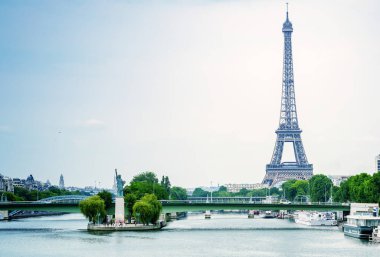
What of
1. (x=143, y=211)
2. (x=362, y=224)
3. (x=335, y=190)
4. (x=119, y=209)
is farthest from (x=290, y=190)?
(x=362, y=224)

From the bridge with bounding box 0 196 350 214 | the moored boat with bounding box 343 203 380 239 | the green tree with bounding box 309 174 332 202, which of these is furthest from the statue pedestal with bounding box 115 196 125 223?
the green tree with bounding box 309 174 332 202

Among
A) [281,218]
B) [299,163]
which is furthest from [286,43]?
[281,218]

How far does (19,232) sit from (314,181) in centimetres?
6415

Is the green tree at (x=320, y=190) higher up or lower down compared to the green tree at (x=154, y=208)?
higher up

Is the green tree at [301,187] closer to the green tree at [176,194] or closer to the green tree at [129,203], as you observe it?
the green tree at [176,194]

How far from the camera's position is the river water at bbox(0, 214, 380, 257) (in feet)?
211

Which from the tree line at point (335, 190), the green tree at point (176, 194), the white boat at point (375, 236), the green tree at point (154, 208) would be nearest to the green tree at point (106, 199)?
the green tree at point (154, 208)

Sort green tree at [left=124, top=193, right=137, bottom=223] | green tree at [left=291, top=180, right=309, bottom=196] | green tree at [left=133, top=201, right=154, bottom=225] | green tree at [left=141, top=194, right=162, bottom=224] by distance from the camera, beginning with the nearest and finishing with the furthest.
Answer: green tree at [left=133, top=201, right=154, bottom=225]
green tree at [left=141, top=194, right=162, bottom=224]
green tree at [left=124, top=193, right=137, bottom=223]
green tree at [left=291, top=180, right=309, bottom=196]

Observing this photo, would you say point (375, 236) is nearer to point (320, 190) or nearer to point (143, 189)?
point (143, 189)

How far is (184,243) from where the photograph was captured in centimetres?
7181

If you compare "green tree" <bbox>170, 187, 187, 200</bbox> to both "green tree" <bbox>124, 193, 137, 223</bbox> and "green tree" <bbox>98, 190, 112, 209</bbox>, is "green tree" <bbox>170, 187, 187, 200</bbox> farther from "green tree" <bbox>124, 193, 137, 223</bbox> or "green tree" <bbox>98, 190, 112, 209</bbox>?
"green tree" <bbox>98, 190, 112, 209</bbox>

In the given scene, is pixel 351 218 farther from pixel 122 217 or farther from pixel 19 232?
pixel 19 232

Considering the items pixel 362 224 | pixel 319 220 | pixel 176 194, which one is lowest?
pixel 362 224

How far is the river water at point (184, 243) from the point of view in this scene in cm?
6425
